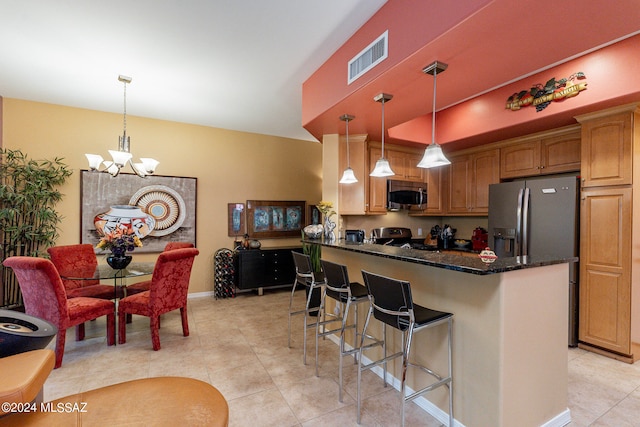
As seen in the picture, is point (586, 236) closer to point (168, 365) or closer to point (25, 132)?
point (168, 365)

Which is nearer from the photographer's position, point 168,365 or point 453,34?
point 453,34

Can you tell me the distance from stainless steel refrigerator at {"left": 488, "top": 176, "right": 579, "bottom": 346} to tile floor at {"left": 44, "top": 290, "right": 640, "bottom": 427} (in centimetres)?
88

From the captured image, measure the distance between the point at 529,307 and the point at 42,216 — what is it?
207 inches

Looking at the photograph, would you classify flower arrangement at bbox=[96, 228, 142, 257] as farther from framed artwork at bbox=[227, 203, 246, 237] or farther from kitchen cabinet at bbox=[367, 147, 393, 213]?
kitchen cabinet at bbox=[367, 147, 393, 213]

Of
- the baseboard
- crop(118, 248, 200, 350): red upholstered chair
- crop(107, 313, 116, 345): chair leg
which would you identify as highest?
crop(118, 248, 200, 350): red upholstered chair

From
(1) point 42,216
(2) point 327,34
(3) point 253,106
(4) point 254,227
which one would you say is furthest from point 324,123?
(1) point 42,216

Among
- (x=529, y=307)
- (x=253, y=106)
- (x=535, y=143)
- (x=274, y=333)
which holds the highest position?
(x=253, y=106)

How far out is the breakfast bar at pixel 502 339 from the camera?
1.60 metres

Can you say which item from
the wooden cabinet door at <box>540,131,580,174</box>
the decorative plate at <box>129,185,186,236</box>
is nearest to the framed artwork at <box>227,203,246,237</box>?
the decorative plate at <box>129,185,186,236</box>

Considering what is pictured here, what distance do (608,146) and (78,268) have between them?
229 inches

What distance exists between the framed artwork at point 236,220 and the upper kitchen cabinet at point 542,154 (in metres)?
4.09

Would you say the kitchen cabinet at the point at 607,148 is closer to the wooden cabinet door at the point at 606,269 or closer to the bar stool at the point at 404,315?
the wooden cabinet door at the point at 606,269

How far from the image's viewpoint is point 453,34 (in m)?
1.67

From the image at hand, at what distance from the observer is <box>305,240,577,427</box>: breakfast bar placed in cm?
160
